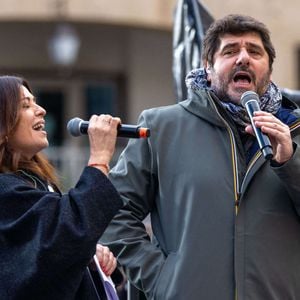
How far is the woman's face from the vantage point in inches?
130

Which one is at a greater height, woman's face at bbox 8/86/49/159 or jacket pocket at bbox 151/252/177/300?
woman's face at bbox 8/86/49/159

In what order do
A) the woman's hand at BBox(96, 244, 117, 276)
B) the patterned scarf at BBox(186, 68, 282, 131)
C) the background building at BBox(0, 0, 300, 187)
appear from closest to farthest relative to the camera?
the woman's hand at BBox(96, 244, 117, 276) → the patterned scarf at BBox(186, 68, 282, 131) → the background building at BBox(0, 0, 300, 187)

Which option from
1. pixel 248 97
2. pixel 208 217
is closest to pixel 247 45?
pixel 248 97

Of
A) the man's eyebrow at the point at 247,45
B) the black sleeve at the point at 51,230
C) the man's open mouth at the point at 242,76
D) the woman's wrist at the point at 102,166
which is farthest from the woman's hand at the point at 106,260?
the man's eyebrow at the point at 247,45

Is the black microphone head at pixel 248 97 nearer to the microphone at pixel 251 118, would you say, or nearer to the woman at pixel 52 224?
the microphone at pixel 251 118

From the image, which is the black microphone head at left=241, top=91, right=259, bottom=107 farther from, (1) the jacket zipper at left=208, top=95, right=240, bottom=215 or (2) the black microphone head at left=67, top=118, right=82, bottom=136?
(2) the black microphone head at left=67, top=118, right=82, bottom=136

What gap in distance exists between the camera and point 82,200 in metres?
3.08

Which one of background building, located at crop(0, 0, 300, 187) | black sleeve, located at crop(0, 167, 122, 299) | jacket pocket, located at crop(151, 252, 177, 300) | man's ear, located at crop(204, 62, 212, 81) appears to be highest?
man's ear, located at crop(204, 62, 212, 81)

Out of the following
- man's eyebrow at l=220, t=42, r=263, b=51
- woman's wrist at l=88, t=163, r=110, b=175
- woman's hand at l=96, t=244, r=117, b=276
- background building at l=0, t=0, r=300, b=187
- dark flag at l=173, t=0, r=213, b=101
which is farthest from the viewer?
background building at l=0, t=0, r=300, b=187

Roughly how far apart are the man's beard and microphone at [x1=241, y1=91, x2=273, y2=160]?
0.40ft

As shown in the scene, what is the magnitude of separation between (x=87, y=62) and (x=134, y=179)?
1288cm

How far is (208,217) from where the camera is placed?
354 centimetres

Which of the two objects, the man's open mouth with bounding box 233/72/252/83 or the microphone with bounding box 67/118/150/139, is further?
the man's open mouth with bounding box 233/72/252/83

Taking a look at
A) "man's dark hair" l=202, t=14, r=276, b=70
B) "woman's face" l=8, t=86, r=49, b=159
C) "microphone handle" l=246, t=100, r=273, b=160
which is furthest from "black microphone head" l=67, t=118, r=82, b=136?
"man's dark hair" l=202, t=14, r=276, b=70
